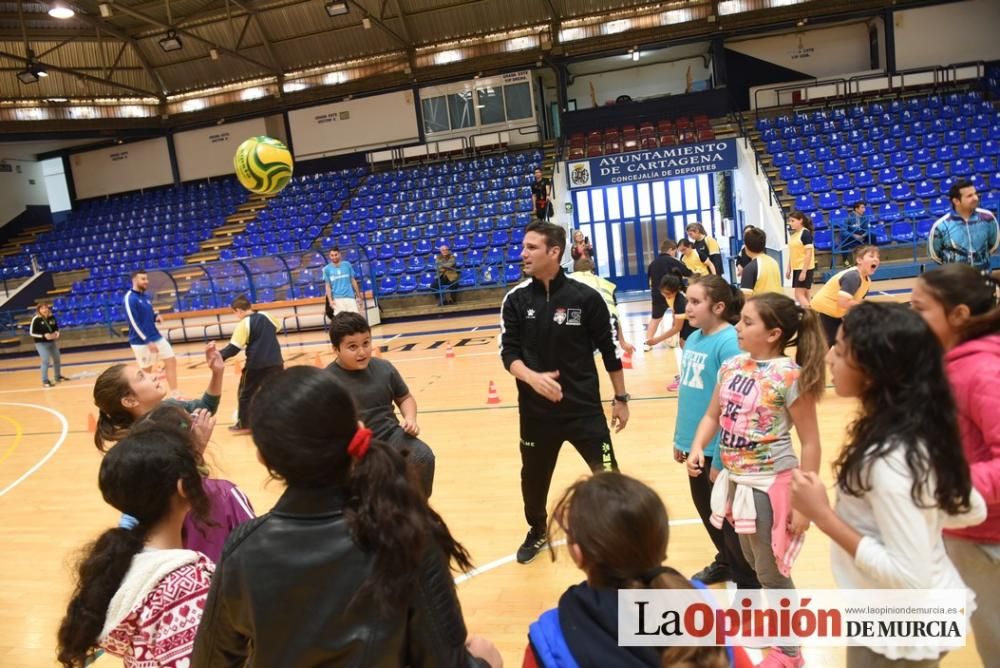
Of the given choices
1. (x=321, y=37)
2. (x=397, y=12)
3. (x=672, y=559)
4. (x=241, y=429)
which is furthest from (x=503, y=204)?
(x=672, y=559)

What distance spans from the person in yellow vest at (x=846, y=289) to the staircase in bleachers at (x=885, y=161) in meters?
8.18

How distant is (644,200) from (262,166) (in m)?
12.3

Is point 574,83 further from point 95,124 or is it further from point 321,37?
point 95,124

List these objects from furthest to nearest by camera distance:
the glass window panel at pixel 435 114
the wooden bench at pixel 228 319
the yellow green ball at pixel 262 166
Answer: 1. the glass window panel at pixel 435 114
2. the wooden bench at pixel 228 319
3. the yellow green ball at pixel 262 166

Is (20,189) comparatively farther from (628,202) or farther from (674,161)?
(674,161)

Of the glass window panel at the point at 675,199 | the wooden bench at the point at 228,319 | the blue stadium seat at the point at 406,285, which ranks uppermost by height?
the glass window panel at the point at 675,199

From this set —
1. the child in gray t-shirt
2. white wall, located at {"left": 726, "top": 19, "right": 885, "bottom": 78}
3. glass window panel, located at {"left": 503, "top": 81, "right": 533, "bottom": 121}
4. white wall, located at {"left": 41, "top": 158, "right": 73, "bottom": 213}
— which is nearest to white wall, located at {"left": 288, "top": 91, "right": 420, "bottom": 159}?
glass window panel, located at {"left": 503, "top": 81, "right": 533, "bottom": 121}

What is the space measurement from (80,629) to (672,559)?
2.94 metres

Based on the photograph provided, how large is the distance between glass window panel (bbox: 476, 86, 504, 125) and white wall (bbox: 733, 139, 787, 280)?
707 cm

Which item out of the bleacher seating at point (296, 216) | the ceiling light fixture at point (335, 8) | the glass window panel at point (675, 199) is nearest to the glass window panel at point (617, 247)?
the glass window panel at point (675, 199)

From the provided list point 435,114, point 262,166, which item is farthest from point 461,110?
point 262,166

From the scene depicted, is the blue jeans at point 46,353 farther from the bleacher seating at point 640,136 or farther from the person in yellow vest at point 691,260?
the bleacher seating at point 640,136

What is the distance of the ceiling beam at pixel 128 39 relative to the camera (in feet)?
56.1

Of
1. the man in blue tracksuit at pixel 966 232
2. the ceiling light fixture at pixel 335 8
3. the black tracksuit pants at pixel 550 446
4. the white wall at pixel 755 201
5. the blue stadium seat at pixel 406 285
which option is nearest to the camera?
the black tracksuit pants at pixel 550 446
